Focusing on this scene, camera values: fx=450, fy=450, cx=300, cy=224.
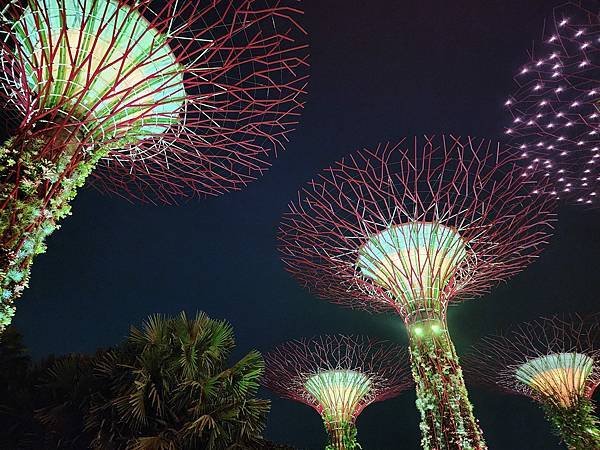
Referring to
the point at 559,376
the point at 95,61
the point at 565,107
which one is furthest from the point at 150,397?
the point at 559,376

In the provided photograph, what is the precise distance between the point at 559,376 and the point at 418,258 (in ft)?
40.6

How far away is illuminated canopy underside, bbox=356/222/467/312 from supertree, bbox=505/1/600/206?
2.94m

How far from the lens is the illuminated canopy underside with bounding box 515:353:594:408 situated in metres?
19.3

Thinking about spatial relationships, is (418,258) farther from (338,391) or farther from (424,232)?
(338,391)

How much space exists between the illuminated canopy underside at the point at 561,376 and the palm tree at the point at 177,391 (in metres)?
14.8

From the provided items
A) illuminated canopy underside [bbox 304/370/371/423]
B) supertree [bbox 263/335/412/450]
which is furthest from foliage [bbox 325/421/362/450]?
illuminated canopy underside [bbox 304/370/371/423]

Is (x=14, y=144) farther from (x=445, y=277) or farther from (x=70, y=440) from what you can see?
(x=445, y=277)

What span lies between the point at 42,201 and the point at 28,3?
9.61ft

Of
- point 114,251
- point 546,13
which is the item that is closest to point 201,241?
point 114,251

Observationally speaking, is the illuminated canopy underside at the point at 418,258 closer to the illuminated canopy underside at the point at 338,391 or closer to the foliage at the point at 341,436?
the illuminated canopy underside at the point at 338,391

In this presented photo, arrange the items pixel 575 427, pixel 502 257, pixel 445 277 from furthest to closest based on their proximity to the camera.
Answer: pixel 575 427, pixel 502 257, pixel 445 277

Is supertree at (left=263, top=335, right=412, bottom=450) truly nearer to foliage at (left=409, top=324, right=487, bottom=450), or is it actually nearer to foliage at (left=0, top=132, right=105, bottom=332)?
foliage at (left=409, top=324, right=487, bottom=450)

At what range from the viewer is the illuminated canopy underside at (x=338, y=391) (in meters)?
19.5

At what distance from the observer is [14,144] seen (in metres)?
6.08
